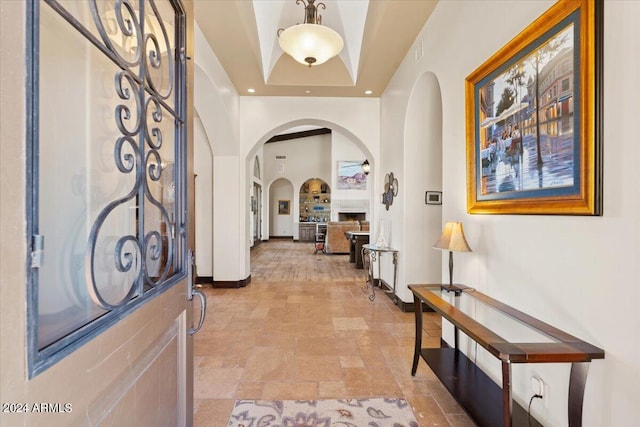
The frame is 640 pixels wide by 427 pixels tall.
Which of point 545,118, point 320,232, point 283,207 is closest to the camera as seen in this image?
point 545,118

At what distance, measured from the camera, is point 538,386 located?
174 cm

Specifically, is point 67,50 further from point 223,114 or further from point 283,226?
point 283,226

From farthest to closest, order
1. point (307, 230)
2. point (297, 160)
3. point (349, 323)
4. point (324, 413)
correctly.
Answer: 1. point (307, 230)
2. point (297, 160)
3. point (349, 323)
4. point (324, 413)

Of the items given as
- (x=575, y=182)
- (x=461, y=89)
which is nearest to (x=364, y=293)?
(x=461, y=89)

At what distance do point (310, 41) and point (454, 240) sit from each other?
2.21m

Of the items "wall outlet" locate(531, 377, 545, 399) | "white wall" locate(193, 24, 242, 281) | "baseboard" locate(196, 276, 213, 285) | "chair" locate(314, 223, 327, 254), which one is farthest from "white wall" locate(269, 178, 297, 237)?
"wall outlet" locate(531, 377, 545, 399)

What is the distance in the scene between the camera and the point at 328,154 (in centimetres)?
1441

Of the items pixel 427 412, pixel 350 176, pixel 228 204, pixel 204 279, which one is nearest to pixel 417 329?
pixel 427 412

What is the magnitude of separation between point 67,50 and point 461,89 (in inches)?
105

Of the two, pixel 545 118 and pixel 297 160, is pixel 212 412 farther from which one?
pixel 297 160

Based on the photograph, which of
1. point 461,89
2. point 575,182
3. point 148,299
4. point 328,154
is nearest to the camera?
point 148,299

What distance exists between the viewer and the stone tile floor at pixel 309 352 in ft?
7.54

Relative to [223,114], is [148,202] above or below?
below

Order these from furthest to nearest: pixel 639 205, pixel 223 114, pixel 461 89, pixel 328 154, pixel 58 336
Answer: pixel 328 154, pixel 223 114, pixel 461 89, pixel 639 205, pixel 58 336
